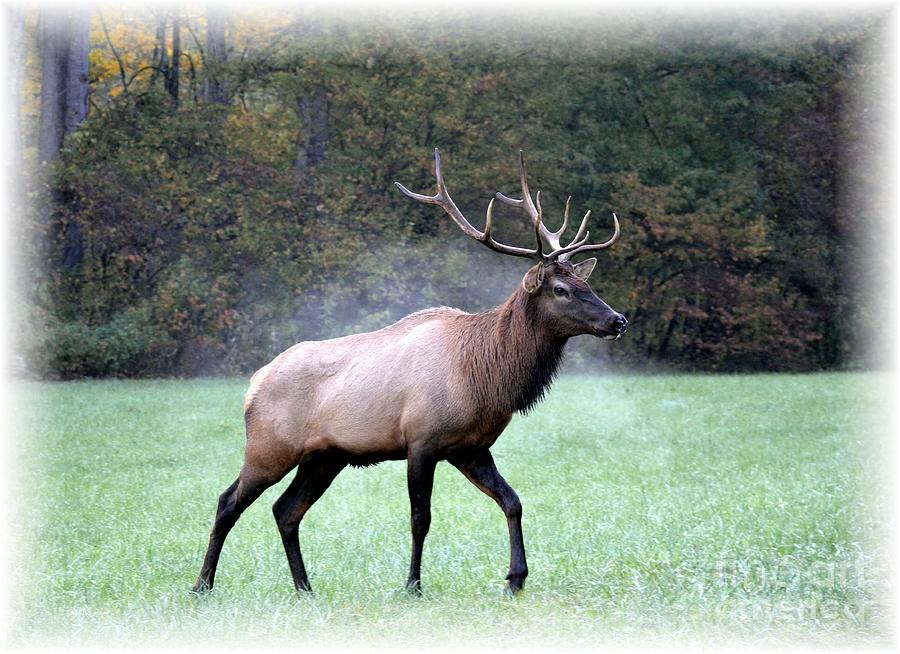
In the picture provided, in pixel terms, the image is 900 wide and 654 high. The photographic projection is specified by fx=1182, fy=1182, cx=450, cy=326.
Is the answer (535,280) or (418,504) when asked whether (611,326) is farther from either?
(418,504)

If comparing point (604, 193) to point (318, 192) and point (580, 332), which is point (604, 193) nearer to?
point (318, 192)

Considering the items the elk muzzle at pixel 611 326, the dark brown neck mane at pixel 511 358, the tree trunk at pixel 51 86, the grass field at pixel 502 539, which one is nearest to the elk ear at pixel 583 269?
the dark brown neck mane at pixel 511 358

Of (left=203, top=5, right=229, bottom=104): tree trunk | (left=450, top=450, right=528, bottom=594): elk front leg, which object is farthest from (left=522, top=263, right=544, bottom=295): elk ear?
(left=203, top=5, right=229, bottom=104): tree trunk

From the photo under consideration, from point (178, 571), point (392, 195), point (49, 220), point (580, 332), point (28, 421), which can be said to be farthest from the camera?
point (392, 195)

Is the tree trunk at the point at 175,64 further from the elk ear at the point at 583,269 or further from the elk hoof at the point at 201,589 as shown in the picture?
the elk hoof at the point at 201,589

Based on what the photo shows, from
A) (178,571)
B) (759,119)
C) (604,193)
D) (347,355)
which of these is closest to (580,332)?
(347,355)

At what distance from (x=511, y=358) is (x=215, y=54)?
759 inches

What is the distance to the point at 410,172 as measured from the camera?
76.8 feet

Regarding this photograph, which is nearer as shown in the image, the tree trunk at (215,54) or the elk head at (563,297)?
the elk head at (563,297)

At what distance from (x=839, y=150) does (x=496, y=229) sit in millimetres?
7926

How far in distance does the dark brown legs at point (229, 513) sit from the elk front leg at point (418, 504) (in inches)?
33.3

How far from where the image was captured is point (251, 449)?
6902 millimetres

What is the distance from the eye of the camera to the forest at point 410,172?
2170 centimetres

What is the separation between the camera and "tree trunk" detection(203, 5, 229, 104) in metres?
23.6
